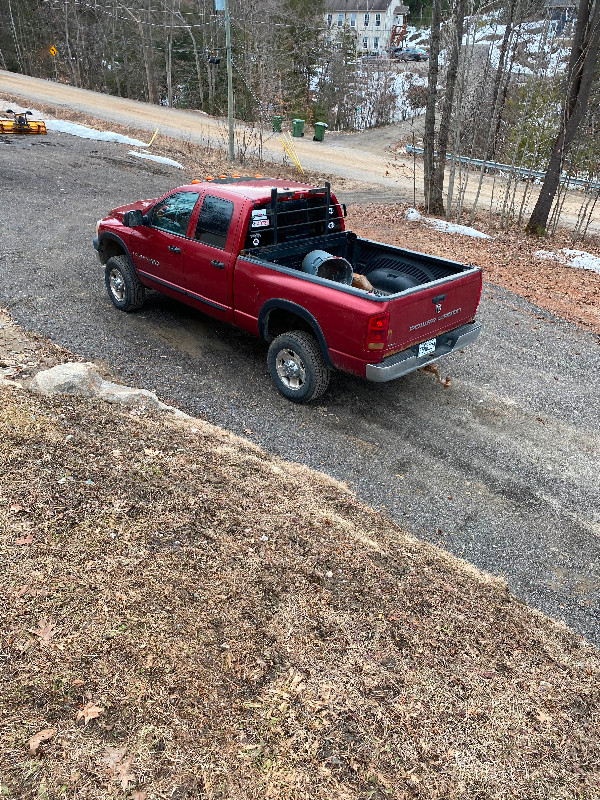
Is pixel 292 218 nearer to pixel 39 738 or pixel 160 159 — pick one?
pixel 39 738

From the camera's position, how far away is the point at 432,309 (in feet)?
18.9

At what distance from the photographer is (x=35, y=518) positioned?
404 cm

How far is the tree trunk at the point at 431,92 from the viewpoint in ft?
49.5

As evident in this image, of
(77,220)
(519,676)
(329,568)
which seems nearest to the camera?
(519,676)

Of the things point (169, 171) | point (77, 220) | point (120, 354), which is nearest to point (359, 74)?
point (169, 171)

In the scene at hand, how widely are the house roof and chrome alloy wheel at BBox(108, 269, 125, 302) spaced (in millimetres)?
78618

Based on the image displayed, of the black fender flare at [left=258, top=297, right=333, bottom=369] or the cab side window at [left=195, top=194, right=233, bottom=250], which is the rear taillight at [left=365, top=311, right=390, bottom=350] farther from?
the cab side window at [left=195, top=194, right=233, bottom=250]

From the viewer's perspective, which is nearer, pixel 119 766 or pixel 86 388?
pixel 119 766

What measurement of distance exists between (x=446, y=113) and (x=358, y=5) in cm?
7302

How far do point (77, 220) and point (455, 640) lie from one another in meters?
11.3

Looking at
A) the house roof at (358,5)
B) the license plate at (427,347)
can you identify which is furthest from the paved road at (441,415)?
the house roof at (358,5)

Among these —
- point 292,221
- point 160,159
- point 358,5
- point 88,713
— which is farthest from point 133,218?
point 358,5

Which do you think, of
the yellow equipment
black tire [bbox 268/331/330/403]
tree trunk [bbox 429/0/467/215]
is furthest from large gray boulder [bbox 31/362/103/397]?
the yellow equipment

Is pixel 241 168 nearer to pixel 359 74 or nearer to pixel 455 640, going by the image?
pixel 455 640
